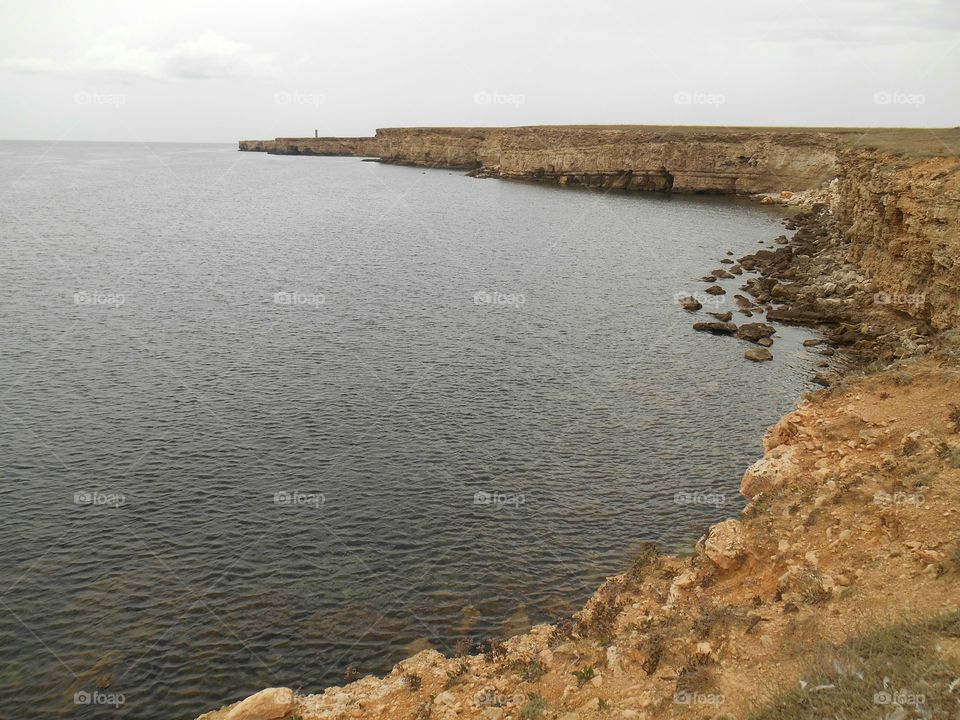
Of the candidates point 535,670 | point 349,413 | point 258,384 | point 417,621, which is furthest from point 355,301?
point 535,670

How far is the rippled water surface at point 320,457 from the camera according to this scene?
18.8 meters

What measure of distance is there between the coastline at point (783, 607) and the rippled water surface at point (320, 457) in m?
2.43

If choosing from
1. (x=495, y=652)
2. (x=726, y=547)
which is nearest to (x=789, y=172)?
(x=726, y=547)

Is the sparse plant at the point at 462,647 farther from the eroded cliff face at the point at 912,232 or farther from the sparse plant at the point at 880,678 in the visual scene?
the eroded cliff face at the point at 912,232

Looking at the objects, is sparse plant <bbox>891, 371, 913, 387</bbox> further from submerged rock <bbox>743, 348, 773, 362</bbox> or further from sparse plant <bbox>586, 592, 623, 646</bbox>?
submerged rock <bbox>743, 348, 773, 362</bbox>

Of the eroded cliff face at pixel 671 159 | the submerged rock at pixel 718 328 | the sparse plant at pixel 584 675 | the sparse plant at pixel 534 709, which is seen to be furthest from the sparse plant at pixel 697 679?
the eroded cliff face at pixel 671 159

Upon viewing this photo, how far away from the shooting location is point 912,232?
137ft

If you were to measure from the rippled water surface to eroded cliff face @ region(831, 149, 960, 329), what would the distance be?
7994mm

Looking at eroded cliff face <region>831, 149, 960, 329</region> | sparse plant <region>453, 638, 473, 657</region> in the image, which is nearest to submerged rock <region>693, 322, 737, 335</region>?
eroded cliff face <region>831, 149, 960, 329</region>

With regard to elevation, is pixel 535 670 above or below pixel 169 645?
above

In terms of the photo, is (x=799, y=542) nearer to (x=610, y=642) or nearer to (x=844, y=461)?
(x=844, y=461)

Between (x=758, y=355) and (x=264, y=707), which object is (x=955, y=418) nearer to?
(x=264, y=707)

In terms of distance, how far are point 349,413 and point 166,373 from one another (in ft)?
38.0

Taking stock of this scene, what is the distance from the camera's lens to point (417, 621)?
19312 mm
